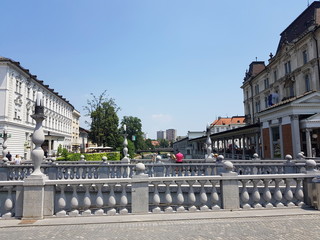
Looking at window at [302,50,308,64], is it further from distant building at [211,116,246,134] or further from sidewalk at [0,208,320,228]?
distant building at [211,116,246,134]

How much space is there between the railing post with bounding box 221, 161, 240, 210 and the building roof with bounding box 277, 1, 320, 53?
104ft

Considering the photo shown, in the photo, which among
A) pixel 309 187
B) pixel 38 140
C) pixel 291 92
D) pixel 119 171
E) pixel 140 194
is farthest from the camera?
pixel 291 92

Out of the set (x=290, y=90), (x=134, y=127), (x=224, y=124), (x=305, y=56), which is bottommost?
(x=134, y=127)

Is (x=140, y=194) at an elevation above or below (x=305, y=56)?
below

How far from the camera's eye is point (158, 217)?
5.70 m

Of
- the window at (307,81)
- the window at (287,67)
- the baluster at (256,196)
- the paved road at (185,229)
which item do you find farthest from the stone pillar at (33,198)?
the window at (287,67)

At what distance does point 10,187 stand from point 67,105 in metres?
65.5

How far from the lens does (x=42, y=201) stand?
5.67 m

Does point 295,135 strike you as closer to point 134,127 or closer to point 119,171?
point 119,171

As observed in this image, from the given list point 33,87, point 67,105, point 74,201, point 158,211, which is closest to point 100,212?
point 74,201

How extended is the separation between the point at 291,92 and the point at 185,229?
36.2 meters

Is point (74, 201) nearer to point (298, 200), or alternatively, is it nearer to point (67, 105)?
point (298, 200)

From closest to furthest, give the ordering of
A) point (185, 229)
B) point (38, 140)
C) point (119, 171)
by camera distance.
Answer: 1. point (185, 229)
2. point (38, 140)
3. point (119, 171)

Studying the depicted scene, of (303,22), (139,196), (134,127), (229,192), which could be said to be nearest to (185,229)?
(139,196)
